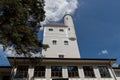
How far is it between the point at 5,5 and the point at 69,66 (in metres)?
11.3

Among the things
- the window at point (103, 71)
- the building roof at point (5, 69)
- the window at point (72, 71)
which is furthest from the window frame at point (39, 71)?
the window at point (103, 71)

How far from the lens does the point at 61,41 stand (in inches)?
1211

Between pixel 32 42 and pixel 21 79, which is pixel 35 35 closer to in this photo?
pixel 32 42

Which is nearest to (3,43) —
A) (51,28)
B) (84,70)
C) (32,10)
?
(32,10)

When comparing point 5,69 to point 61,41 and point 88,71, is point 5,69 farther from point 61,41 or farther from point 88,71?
point 61,41

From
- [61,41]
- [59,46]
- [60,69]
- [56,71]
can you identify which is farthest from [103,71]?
[61,41]

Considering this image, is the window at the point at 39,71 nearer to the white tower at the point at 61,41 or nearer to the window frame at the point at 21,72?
the window frame at the point at 21,72

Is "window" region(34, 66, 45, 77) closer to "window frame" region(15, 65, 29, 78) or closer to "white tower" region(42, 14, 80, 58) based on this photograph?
"window frame" region(15, 65, 29, 78)

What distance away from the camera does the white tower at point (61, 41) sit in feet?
93.6

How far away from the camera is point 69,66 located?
19.0 metres

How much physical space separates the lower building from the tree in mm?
4117

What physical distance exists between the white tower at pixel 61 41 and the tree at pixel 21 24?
535 inches

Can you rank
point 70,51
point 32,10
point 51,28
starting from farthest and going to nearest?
point 51,28 → point 70,51 → point 32,10

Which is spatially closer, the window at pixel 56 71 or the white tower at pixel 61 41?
the window at pixel 56 71
